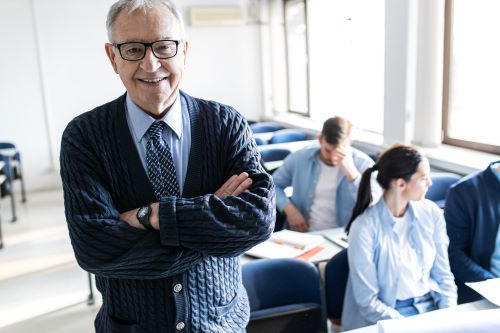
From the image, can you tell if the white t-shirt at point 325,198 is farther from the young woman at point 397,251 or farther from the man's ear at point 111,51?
the man's ear at point 111,51

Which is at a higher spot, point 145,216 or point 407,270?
point 145,216

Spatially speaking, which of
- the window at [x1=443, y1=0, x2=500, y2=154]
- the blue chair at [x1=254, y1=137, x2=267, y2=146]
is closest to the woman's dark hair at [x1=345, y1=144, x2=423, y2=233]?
the window at [x1=443, y1=0, x2=500, y2=154]

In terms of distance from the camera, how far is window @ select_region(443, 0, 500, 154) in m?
3.62

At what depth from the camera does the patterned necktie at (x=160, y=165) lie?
115 centimetres

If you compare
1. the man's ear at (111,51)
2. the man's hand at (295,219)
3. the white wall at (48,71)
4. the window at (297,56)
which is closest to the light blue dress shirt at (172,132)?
the man's ear at (111,51)

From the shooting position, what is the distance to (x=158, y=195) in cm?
115

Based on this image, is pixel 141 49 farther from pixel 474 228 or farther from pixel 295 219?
pixel 295 219

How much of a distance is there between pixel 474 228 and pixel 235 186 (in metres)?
1.51

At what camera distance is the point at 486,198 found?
7.08ft

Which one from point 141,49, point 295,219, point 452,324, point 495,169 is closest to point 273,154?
point 295,219

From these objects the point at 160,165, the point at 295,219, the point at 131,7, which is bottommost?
the point at 295,219

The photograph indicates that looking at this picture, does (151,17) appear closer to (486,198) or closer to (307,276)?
(307,276)

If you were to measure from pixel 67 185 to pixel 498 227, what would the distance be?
1904mm

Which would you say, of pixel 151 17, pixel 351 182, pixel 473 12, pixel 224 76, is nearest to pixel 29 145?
pixel 224 76
